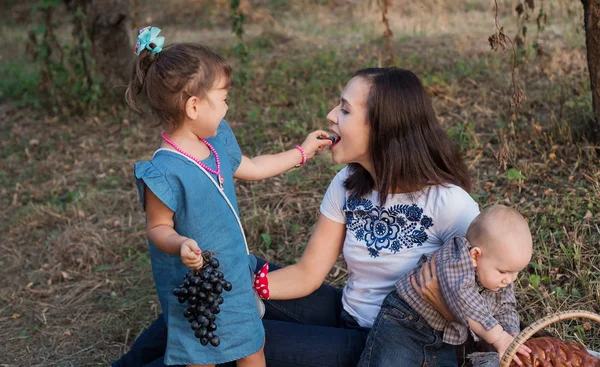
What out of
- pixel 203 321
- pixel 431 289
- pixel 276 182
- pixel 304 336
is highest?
pixel 203 321

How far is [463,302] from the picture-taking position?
236 centimetres

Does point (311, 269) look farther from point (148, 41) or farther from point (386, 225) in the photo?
point (148, 41)

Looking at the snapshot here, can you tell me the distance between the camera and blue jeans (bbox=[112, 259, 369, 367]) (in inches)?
108

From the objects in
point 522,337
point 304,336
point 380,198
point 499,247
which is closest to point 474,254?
point 499,247

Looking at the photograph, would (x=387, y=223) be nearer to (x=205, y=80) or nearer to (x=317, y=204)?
(x=205, y=80)

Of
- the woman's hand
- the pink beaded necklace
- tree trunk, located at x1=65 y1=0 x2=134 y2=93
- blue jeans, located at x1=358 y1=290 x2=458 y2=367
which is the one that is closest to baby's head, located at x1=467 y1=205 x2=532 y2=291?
the woman's hand

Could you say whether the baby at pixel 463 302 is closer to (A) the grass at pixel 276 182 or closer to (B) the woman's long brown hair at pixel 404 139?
(B) the woman's long brown hair at pixel 404 139

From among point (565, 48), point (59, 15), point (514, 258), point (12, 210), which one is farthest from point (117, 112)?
point (59, 15)

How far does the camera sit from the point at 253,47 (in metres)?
8.47

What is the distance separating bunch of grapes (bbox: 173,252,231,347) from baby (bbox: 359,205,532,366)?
65 centimetres

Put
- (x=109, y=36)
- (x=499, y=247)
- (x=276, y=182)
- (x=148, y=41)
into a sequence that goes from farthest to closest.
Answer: (x=109, y=36)
(x=276, y=182)
(x=148, y=41)
(x=499, y=247)

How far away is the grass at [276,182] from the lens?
3.84 m

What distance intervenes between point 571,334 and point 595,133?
158 cm

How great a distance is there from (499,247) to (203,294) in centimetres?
96
